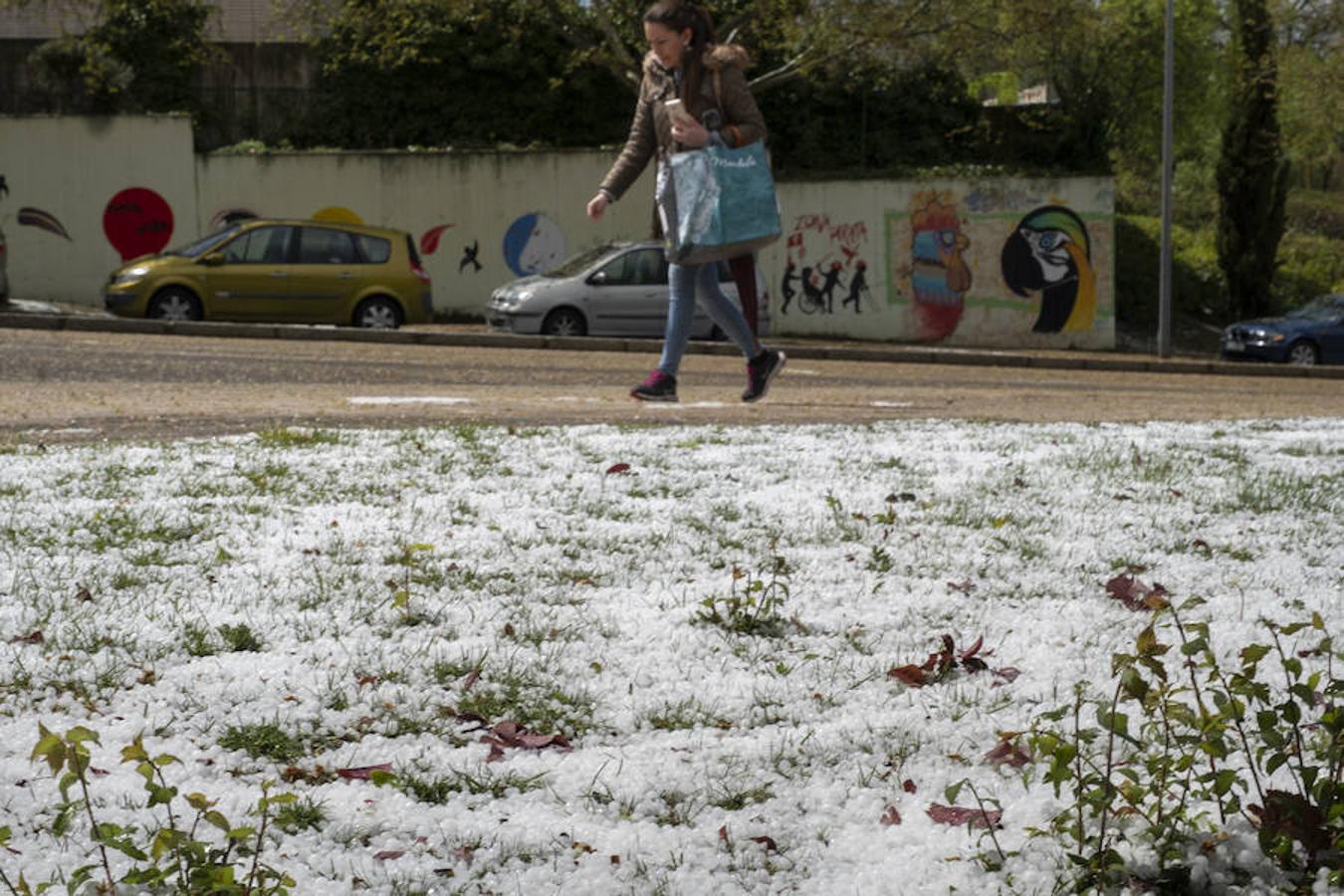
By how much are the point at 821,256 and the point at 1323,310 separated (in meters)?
9.16

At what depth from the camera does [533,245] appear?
29359 millimetres

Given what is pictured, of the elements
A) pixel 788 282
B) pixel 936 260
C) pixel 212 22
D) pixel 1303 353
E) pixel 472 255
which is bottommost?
pixel 1303 353

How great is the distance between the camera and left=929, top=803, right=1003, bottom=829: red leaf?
3.10 m

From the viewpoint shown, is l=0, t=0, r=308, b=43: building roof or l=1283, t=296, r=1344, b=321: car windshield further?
l=0, t=0, r=308, b=43: building roof

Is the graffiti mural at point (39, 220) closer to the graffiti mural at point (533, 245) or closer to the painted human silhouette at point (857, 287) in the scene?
the graffiti mural at point (533, 245)

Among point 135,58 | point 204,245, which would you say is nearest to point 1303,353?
point 204,245

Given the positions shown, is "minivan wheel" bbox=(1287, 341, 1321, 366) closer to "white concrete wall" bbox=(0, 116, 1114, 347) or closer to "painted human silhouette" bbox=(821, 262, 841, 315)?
"white concrete wall" bbox=(0, 116, 1114, 347)

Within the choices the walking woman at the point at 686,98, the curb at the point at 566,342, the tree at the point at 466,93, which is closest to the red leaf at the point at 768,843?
the walking woman at the point at 686,98

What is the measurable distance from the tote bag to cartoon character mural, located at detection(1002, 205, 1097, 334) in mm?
22625

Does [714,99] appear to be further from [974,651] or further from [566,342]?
[566,342]

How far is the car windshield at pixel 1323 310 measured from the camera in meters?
28.8

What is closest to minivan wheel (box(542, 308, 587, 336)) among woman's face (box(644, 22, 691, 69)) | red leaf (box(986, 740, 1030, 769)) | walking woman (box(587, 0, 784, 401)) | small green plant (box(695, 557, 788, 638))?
walking woman (box(587, 0, 784, 401))

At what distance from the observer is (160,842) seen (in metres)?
2.45

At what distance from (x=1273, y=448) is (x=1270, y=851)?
501cm
